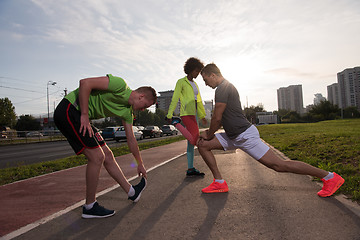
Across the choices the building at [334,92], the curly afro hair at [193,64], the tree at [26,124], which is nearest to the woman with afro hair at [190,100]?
the curly afro hair at [193,64]

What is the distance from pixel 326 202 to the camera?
3283 millimetres

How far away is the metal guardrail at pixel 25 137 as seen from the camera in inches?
931

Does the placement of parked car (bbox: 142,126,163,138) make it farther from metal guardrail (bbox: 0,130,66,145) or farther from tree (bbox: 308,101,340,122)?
tree (bbox: 308,101,340,122)

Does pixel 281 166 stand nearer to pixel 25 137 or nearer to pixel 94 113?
pixel 94 113

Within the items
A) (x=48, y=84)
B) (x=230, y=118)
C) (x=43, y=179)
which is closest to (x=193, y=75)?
(x=230, y=118)

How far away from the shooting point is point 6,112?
52.1m

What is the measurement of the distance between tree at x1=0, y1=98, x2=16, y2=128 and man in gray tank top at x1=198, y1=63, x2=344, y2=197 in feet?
190

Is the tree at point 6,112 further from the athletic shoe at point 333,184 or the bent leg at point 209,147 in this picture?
the athletic shoe at point 333,184

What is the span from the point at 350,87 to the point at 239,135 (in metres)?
124

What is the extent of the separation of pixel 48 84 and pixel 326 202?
162ft

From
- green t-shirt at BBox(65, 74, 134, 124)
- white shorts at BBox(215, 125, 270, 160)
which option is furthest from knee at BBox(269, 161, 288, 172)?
green t-shirt at BBox(65, 74, 134, 124)

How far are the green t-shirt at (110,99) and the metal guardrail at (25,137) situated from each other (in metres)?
24.5

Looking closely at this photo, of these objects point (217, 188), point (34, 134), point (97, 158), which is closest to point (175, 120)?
point (217, 188)

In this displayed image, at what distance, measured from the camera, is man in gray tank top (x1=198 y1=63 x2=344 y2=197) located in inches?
129
